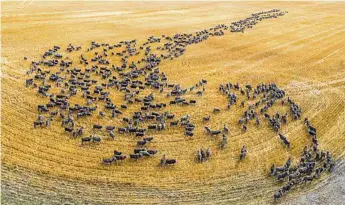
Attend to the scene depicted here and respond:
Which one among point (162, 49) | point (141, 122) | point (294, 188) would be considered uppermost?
point (162, 49)

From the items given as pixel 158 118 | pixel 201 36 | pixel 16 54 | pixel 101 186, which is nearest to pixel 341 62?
pixel 201 36

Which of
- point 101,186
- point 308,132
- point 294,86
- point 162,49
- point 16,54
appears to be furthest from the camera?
point 162,49

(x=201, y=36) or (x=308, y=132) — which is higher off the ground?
(x=201, y=36)

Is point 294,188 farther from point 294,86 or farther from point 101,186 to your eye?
point 294,86

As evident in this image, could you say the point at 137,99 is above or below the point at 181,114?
above

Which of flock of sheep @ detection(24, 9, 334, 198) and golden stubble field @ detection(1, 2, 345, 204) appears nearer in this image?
golden stubble field @ detection(1, 2, 345, 204)

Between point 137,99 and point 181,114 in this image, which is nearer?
point 181,114

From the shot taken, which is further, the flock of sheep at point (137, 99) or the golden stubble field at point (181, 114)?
the flock of sheep at point (137, 99)

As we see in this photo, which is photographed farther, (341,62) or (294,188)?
(341,62)
